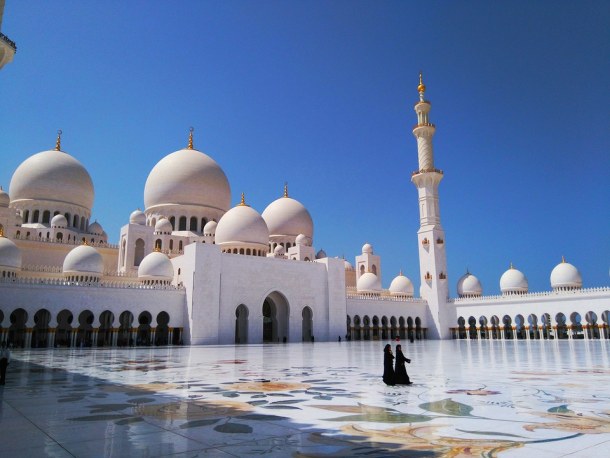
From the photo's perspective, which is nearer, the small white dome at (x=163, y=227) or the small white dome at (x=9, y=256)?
the small white dome at (x=9, y=256)

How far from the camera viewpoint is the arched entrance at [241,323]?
25.5 metres

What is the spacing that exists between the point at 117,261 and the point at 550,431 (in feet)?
92.8

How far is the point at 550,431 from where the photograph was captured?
3.63 m

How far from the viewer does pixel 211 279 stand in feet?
77.9

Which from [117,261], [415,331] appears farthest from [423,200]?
[117,261]

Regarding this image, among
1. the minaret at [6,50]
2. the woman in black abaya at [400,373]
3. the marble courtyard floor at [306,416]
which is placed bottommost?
the marble courtyard floor at [306,416]

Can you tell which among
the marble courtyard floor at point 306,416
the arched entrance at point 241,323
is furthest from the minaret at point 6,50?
the arched entrance at point 241,323

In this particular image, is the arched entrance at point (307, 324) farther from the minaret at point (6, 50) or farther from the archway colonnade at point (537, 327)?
the minaret at point (6, 50)

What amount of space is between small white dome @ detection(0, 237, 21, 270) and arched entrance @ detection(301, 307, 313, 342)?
14562 millimetres

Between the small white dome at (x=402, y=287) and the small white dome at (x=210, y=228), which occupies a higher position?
the small white dome at (x=210, y=228)

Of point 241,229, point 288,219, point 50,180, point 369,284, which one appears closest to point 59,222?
point 50,180

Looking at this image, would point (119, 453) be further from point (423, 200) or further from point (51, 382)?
point (423, 200)

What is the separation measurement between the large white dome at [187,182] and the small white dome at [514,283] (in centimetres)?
1919

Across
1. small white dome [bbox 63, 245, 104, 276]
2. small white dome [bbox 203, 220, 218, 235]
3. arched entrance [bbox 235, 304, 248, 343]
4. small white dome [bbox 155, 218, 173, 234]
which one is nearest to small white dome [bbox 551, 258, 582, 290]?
arched entrance [bbox 235, 304, 248, 343]
